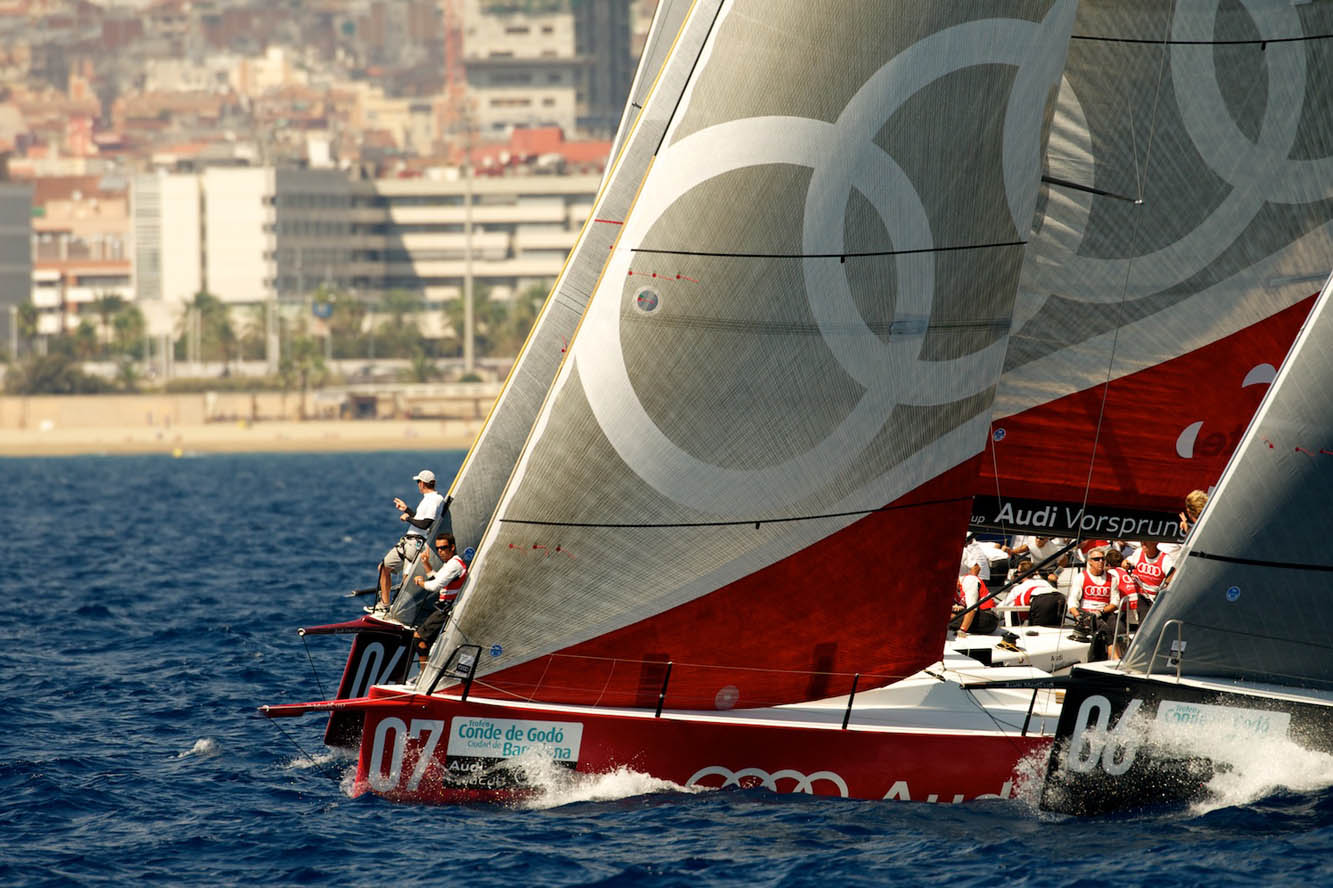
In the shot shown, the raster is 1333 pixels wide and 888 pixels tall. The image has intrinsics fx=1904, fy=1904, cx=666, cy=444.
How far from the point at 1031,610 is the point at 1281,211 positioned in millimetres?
3671

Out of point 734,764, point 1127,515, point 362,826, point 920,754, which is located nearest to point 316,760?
point 362,826

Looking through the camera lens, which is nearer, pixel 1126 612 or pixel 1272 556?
pixel 1272 556

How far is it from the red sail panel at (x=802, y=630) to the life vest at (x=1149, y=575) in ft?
5.92

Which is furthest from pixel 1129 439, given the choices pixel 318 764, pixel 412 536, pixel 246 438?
pixel 246 438

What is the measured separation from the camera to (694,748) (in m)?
12.6

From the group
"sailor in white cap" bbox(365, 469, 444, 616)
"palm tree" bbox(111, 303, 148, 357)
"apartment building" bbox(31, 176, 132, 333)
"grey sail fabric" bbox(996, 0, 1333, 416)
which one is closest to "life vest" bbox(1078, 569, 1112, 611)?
"grey sail fabric" bbox(996, 0, 1333, 416)

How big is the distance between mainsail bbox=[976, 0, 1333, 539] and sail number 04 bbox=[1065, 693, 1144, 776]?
2639 mm

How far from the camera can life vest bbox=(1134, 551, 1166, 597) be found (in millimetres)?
14047

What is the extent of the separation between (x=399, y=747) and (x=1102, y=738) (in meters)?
4.56

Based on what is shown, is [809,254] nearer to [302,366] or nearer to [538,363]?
[538,363]

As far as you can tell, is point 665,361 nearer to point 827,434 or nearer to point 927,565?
point 827,434

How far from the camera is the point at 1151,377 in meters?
14.4

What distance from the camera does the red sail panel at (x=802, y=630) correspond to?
41.7 ft

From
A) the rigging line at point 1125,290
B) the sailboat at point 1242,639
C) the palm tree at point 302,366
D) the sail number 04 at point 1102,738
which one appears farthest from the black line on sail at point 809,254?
the palm tree at point 302,366
